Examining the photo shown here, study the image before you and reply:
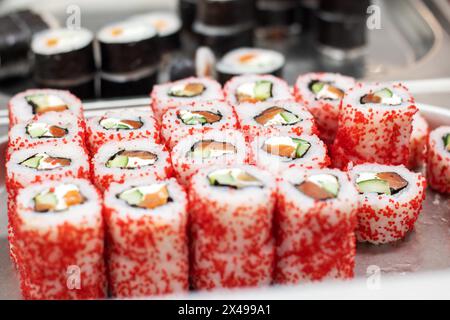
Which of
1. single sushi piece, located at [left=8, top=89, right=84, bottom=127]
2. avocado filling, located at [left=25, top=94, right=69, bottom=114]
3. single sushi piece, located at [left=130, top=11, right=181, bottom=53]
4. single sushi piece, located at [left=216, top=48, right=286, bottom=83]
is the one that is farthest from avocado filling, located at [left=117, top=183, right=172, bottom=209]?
single sushi piece, located at [left=130, top=11, right=181, bottom=53]

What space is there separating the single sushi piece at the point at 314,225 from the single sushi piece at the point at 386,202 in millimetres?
227

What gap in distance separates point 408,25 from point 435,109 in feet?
4.25

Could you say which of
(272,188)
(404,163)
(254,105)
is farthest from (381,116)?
(272,188)

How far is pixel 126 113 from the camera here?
8.26ft

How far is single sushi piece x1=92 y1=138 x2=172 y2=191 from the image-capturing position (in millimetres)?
2150

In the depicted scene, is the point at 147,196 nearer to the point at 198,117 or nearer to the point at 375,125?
the point at 198,117

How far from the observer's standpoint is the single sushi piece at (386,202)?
2.27 metres

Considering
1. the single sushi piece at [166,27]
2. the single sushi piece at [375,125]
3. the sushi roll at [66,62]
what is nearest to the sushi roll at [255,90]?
the single sushi piece at [375,125]

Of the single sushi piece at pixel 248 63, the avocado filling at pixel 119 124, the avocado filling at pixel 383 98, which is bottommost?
the single sushi piece at pixel 248 63

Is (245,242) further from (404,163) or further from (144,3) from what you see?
(144,3)

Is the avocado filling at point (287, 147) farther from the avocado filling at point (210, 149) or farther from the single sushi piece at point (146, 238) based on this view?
the single sushi piece at point (146, 238)

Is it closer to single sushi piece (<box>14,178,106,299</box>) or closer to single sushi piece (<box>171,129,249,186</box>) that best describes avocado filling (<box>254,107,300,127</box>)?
single sushi piece (<box>171,129,249,186</box>)

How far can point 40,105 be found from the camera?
2604 millimetres

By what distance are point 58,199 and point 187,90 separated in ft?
→ 2.87
